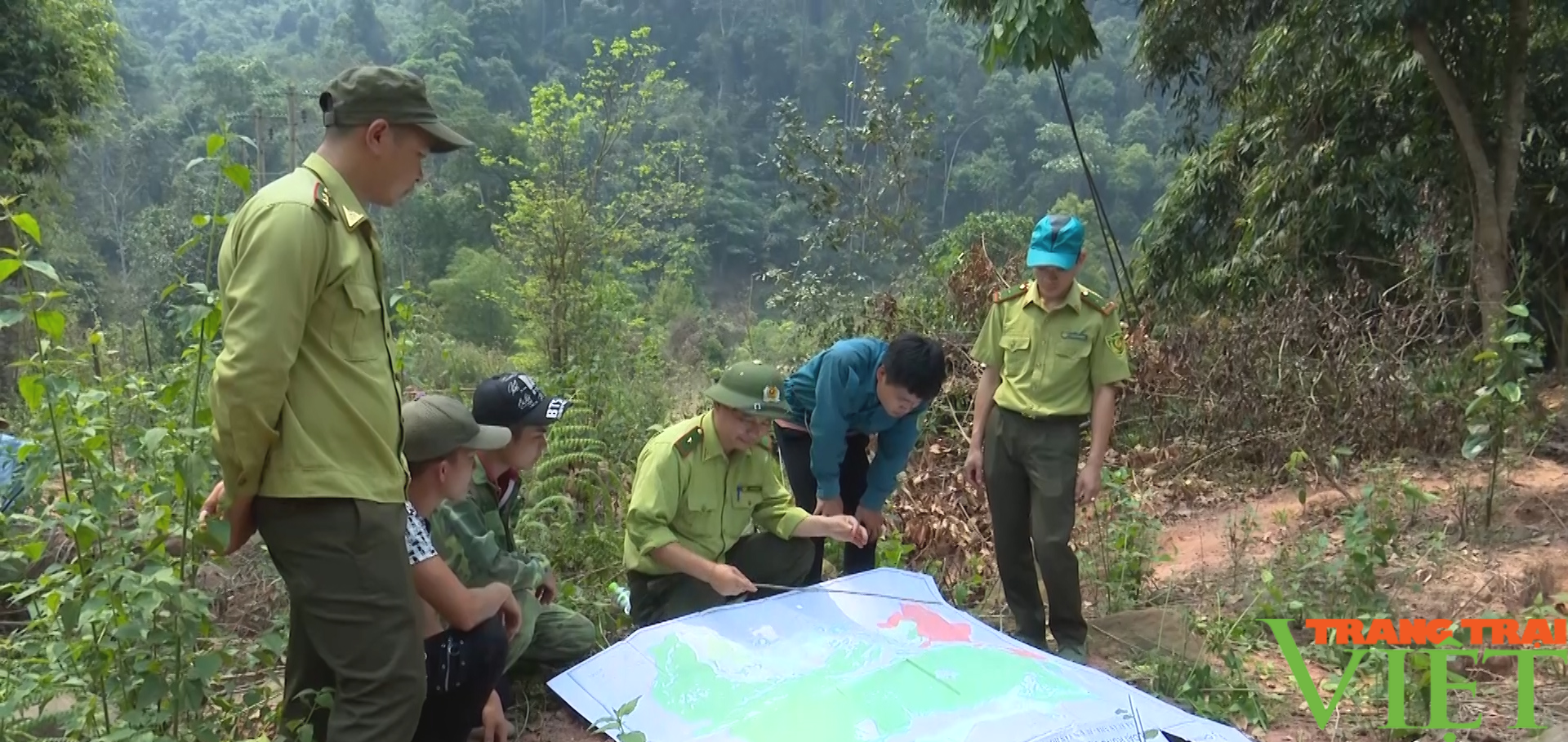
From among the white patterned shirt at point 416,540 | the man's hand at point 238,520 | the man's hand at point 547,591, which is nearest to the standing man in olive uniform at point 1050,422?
the man's hand at point 547,591

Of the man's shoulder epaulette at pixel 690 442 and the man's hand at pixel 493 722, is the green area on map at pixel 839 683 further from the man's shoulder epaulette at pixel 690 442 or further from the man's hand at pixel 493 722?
the man's shoulder epaulette at pixel 690 442

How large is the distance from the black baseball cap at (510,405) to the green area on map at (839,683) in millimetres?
651

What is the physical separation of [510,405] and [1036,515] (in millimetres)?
1578

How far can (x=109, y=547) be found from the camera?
2.03 m

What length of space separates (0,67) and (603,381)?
19.4 feet

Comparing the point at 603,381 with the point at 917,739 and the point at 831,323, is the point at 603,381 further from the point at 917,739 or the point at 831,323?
the point at 917,739

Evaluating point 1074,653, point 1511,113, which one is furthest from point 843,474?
point 1511,113

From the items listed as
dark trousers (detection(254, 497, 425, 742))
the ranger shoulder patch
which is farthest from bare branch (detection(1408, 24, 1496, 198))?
dark trousers (detection(254, 497, 425, 742))

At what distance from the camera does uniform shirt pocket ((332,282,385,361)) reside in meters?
1.79

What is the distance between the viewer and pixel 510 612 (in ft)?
7.69

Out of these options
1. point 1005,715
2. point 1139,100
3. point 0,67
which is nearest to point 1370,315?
point 1005,715

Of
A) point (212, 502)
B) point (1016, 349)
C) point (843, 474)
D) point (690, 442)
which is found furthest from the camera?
point (843, 474)

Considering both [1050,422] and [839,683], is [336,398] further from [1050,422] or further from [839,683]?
[1050,422]

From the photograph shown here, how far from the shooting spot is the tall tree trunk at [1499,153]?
552cm
